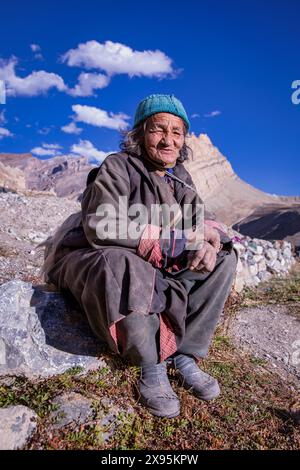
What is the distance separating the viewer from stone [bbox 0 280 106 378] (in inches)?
92.0

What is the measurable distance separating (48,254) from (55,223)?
7.37 m

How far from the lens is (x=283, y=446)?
210 centimetres

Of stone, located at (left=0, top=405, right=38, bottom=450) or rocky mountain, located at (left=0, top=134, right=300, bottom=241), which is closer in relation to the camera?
stone, located at (left=0, top=405, right=38, bottom=450)

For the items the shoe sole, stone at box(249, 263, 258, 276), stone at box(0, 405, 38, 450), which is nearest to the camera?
stone at box(0, 405, 38, 450)

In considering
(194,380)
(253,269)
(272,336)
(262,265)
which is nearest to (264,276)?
(253,269)

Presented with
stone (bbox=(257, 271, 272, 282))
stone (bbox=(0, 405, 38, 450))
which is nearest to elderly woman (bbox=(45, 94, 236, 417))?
stone (bbox=(0, 405, 38, 450))

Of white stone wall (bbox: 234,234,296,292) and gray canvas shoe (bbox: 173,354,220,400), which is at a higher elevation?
white stone wall (bbox: 234,234,296,292)

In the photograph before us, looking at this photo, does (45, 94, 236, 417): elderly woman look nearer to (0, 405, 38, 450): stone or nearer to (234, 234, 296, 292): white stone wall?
(0, 405, 38, 450): stone

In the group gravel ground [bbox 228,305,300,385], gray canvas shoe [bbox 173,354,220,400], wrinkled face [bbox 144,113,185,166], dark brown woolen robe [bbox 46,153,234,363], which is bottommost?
gravel ground [bbox 228,305,300,385]

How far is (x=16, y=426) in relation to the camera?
1.75m

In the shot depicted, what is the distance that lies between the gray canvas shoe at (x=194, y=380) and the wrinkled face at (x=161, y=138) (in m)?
1.36

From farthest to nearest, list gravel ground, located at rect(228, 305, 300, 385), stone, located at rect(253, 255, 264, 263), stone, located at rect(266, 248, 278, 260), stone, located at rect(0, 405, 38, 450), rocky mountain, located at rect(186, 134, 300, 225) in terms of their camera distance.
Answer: rocky mountain, located at rect(186, 134, 300, 225) → stone, located at rect(266, 248, 278, 260) → stone, located at rect(253, 255, 264, 263) → gravel ground, located at rect(228, 305, 300, 385) → stone, located at rect(0, 405, 38, 450)

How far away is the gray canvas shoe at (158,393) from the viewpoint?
217cm
